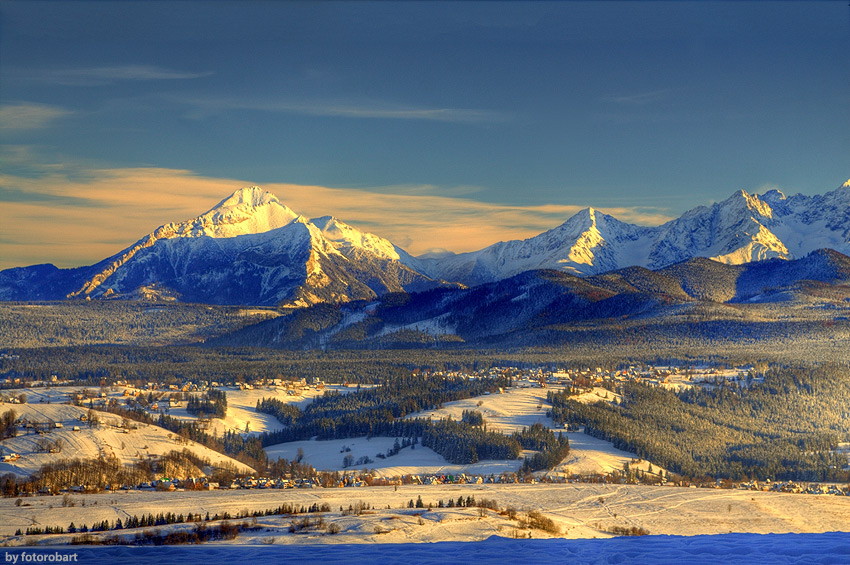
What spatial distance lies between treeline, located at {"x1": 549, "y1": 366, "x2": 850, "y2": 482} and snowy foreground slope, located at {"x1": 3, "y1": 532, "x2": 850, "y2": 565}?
71283mm

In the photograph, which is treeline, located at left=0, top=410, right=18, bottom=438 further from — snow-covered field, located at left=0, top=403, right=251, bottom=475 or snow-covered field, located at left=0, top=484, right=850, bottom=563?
snow-covered field, located at left=0, top=484, right=850, bottom=563

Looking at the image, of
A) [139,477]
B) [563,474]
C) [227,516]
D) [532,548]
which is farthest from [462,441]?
[532,548]

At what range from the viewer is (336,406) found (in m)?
174


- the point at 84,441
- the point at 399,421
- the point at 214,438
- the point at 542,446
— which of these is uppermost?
the point at 84,441

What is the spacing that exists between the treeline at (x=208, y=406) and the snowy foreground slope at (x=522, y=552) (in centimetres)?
11291

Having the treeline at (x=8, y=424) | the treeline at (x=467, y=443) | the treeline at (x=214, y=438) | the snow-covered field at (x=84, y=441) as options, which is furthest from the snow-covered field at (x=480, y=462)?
the treeline at (x=8, y=424)

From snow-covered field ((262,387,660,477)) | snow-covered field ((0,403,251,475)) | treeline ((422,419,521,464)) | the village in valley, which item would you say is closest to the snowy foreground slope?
the village in valley

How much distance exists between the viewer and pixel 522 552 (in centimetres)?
4694

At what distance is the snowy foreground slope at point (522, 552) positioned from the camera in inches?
1702

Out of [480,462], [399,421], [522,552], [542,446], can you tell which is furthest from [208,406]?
[522,552]

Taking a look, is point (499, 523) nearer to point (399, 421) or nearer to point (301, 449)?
point (301, 449)

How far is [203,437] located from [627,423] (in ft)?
220

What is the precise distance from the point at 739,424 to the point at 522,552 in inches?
4818

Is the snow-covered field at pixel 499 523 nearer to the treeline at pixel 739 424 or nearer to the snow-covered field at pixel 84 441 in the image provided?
the snow-covered field at pixel 84 441
